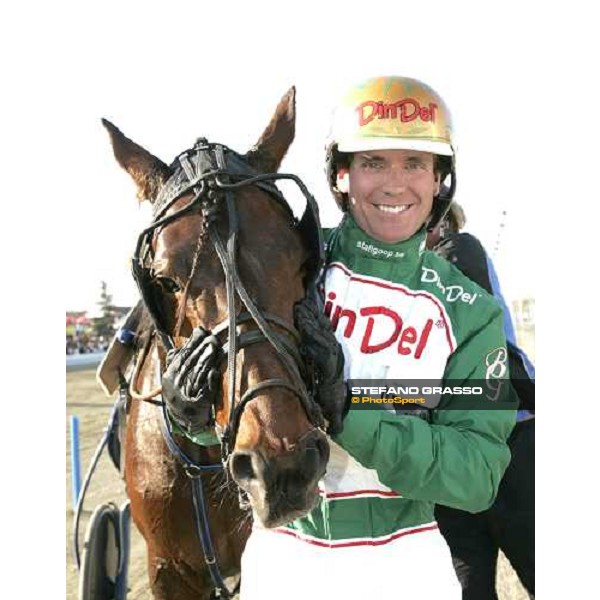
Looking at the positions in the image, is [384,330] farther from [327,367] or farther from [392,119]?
[392,119]

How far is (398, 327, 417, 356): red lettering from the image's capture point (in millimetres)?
1726

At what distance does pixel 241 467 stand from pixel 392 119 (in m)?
0.98

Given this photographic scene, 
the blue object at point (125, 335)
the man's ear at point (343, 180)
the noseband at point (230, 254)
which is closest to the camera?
the noseband at point (230, 254)

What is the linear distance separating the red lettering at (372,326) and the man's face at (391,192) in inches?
7.5

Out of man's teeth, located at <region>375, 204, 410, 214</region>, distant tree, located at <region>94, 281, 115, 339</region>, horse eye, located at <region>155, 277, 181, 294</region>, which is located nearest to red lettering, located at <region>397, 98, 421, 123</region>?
man's teeth, located at <region>375, 204, 410, 214</region>

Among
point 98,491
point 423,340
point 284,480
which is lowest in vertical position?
point 98,491

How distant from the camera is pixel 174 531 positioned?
251 centimetres

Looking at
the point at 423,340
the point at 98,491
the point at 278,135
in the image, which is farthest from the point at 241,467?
the point at 98,491

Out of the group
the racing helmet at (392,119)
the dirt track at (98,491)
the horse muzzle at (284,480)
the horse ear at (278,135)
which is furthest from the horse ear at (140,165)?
the dirt track at (98,491)

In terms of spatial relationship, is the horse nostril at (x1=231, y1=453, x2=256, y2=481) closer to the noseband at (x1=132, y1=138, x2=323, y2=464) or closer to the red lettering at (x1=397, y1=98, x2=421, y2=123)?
the noseband at (x1=132, y1=138, x2=323, y2=464)

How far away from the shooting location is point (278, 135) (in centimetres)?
209

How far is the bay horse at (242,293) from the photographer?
1384 millimetres

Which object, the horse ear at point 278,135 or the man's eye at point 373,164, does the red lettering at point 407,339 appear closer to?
the man's eye at point 373,164
